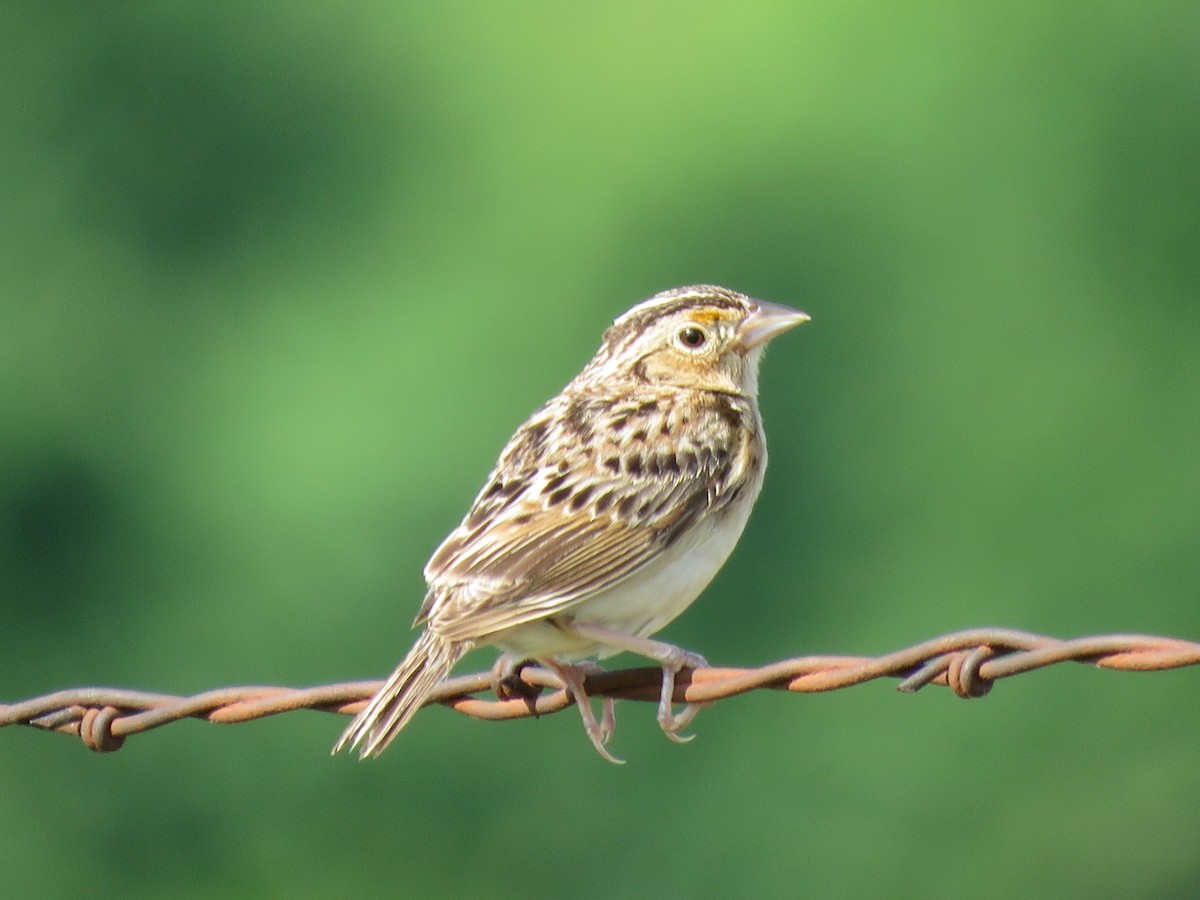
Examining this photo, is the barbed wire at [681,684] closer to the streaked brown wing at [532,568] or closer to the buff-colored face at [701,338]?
the streaked brown wing at [532,568]

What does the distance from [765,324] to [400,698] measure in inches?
86.0

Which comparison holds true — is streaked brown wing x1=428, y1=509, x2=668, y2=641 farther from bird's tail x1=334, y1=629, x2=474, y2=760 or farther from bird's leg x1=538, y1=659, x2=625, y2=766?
bird's leg x1=538, y1=659, x2=625, y2=766

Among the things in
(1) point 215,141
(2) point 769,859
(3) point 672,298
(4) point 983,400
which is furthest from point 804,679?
(1) point 215,141

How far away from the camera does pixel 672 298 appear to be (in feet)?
22.1

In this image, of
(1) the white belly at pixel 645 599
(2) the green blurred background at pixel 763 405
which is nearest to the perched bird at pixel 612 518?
(1) the white belly at pixel 645 599

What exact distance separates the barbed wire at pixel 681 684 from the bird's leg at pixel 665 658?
0.04 m

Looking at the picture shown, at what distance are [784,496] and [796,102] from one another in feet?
8.25

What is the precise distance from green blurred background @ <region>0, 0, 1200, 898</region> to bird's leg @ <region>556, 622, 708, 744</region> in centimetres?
583

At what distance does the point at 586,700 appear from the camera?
17.3ft

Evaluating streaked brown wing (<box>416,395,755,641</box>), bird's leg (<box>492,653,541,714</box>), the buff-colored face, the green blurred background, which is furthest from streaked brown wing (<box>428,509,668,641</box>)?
the green blurred background

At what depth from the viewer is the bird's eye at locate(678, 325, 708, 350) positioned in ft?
21.9

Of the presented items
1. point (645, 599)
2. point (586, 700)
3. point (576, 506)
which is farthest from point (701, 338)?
point (586, 700)

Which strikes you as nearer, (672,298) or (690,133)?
(672,298)

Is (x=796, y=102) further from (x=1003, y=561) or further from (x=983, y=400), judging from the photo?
(x=1003, y=561)
